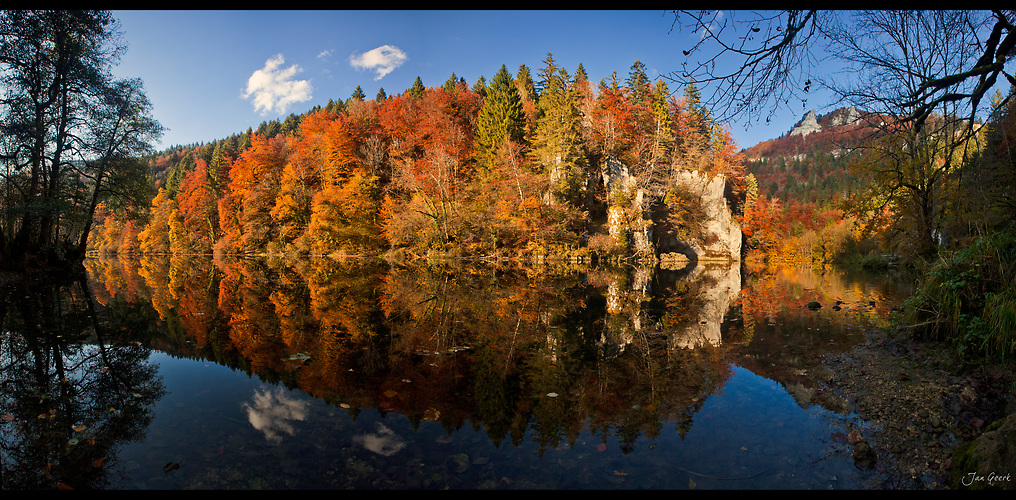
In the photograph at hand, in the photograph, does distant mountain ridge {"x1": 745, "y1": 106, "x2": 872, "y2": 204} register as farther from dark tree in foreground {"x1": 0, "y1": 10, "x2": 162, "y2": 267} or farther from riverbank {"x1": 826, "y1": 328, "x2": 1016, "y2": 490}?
dark tree in foreground {"x1": 0, "y1": 10, "x2": 162, "y2": 267}

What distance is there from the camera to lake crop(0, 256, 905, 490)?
10.2 ft

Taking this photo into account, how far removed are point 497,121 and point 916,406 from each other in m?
34.9

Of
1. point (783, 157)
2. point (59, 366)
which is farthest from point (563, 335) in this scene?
point (783, 157)

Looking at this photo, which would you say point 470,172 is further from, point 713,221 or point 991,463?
point 991,463

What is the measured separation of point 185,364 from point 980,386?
33.6 ft

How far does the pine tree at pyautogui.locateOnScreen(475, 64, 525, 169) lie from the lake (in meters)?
27.9

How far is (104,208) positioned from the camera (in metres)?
20.7

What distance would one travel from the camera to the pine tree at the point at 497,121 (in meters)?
35.3

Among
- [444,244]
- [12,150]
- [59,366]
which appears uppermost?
[12,150]

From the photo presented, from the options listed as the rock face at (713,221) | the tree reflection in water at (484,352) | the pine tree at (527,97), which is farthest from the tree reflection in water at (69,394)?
the rock face at (713,221)

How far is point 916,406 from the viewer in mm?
4141

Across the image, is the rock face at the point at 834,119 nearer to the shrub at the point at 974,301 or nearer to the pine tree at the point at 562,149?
the shrub at the point at 974,301

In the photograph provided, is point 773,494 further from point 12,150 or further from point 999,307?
point 12,150

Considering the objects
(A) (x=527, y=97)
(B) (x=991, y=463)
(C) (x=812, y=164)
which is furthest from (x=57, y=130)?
(C) (x=812, y=164)
